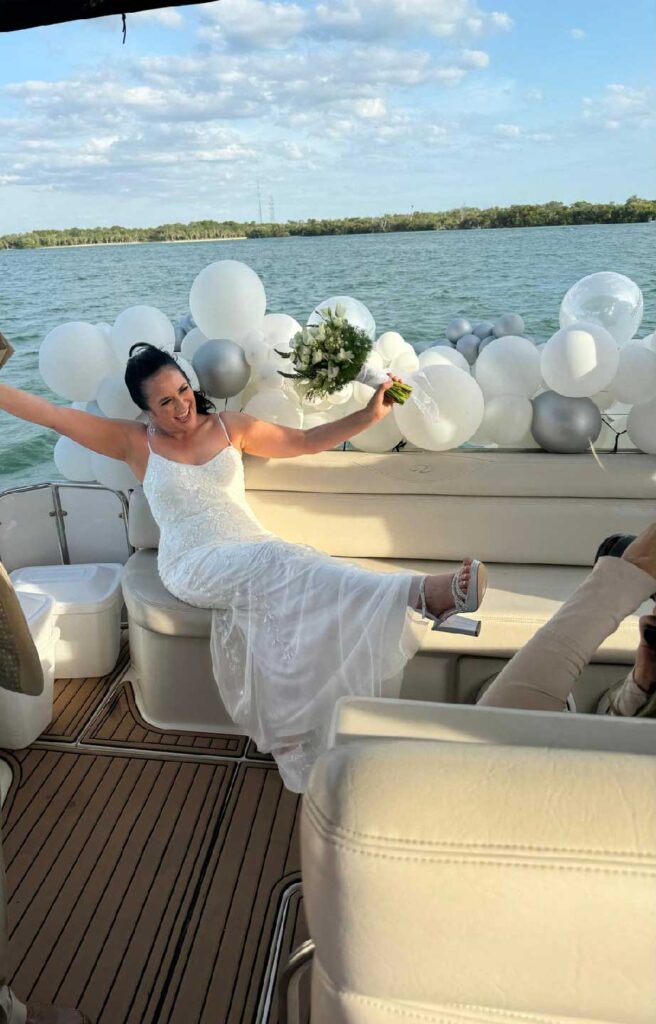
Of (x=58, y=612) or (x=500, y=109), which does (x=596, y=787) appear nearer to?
(x=58, y=612)

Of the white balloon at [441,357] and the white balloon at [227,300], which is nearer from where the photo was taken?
the white balloon at [227,300]

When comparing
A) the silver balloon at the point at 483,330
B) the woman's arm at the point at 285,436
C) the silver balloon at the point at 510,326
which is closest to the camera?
the woman's arm at the point at 285,436

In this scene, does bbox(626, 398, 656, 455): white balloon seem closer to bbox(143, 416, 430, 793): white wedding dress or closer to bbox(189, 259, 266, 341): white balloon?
bbox(143, 416, 430, 793): white wedding dress

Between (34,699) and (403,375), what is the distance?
184cm

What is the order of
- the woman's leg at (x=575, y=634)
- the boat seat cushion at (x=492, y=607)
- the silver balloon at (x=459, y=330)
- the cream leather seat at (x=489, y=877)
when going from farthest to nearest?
→ the silver balloon at (x=459, y=330), the boat seat cushion at (x=492, y=607), the woman's leg at (x=575, y=634), the cream leather seat at (x=489, y=877)

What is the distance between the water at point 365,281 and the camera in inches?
482

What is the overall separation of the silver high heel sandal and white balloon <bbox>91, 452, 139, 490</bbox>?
1411 mm

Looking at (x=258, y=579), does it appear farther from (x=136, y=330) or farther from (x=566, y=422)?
(x=566, y=422)

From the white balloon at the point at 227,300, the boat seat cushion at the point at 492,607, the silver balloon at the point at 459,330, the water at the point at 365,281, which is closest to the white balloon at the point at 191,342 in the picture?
the white balloon at the point at 227,300

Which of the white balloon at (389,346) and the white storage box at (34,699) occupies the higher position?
the white balloon at (389,346)

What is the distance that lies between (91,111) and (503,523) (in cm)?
3605

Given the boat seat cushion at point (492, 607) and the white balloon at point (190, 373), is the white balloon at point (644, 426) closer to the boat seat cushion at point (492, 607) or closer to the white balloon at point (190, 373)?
the boat seat cushion at point (492, 607)

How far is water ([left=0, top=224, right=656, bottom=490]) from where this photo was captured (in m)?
12.2

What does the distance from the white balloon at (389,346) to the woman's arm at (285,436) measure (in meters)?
0.53
